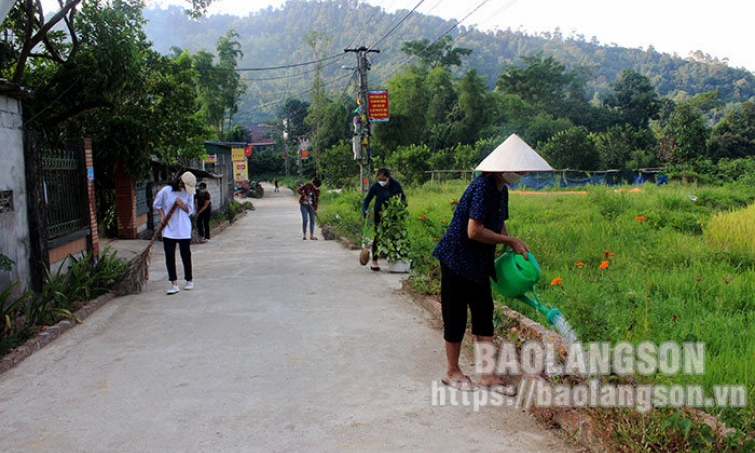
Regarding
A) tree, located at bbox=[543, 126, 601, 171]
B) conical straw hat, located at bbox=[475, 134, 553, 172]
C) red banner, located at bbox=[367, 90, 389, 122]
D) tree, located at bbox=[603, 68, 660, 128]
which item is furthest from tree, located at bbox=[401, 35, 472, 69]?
conical straw hat, located at bbox=[475, 134, 553, 172]

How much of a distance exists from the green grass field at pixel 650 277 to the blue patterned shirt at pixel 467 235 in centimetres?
65

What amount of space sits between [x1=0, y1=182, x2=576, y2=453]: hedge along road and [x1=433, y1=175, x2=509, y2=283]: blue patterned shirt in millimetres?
928

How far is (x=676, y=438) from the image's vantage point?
2809 millimetres

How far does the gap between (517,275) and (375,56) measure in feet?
317

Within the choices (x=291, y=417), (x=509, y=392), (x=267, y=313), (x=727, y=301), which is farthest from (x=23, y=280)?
(x=727, y=301)

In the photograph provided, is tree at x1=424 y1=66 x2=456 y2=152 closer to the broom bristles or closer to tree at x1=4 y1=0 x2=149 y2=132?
tree at x1=4 y1=0 x2=149 y2=132

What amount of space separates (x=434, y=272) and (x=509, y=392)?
307cm

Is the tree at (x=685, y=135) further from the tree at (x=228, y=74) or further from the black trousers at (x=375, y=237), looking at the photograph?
the tree at (x=228, y=74)

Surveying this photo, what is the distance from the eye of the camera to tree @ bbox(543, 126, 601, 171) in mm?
39562

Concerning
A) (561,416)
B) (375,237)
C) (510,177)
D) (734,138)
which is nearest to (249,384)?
(561,416)

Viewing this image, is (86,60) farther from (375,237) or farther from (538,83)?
(538,83)

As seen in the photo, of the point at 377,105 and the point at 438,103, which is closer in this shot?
the point at 377,105

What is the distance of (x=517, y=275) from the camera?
4004 mm

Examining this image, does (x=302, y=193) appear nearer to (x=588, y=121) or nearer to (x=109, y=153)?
(x=109, y=153)
